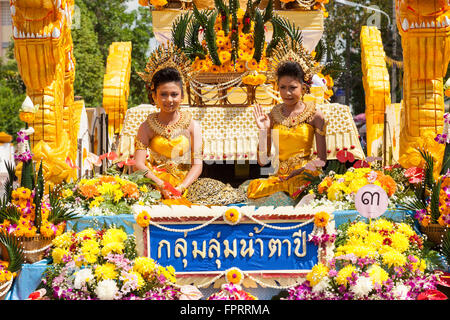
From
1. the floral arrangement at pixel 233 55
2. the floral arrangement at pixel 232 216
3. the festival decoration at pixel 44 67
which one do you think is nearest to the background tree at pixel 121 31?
the floral arrangement at pixel 233 55

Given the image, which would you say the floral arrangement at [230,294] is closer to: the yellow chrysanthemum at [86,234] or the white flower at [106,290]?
the white flower at [106,290]

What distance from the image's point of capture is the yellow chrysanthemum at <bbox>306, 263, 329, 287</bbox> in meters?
3.55

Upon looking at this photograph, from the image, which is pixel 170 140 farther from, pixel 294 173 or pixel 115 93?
pixel 115 93

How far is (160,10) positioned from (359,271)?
8268 millimetres

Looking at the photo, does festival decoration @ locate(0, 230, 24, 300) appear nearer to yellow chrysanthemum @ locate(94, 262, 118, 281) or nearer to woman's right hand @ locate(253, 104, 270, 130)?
yellow chrysanthemum @ locate(94, 262, 118, 281)

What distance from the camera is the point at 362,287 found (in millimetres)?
3381

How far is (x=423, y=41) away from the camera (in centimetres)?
491

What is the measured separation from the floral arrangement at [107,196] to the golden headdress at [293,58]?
4.90 feet

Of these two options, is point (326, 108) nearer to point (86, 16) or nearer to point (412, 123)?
point (412, 123)

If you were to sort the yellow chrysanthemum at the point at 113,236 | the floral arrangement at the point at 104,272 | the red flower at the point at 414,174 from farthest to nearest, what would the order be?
1. the red flower at the point at 414,174
2. the yellow chrysanthemum at the point at 113,236
3. the floral arrangement at the point at 104,272

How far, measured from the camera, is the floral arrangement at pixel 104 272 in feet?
11.4

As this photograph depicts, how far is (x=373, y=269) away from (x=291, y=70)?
1.89 meters

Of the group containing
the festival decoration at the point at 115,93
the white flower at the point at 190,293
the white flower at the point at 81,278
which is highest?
the festival decoration at the point at 115,93

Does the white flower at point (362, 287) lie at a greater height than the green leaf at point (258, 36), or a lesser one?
lesser
